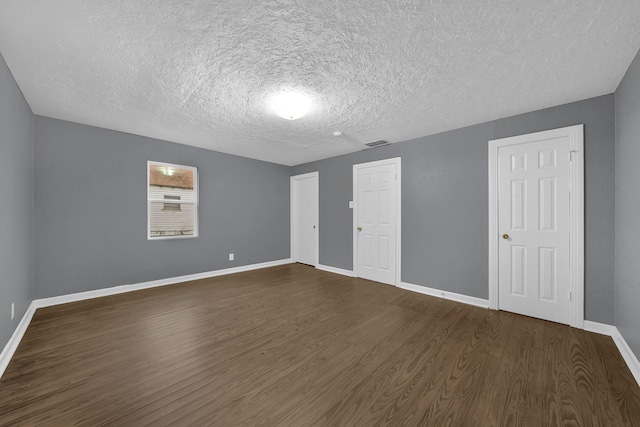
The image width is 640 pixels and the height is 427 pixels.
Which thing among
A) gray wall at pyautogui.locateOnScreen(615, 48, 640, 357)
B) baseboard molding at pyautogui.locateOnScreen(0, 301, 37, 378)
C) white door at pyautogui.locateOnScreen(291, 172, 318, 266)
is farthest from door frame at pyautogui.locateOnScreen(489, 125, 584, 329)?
baseboard molding at pyautogui.locateOnScreen(0, 301, 37, 378)

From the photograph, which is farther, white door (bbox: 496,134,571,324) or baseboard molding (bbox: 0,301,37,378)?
white door (bbox: 496,134,571,324)

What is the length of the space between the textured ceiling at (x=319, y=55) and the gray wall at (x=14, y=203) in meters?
0.27

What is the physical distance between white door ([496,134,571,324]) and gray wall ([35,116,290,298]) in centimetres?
457

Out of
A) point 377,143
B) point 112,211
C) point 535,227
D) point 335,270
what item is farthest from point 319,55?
point 335,270

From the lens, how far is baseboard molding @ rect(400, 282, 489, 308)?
3.21 meters

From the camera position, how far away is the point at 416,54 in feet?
6.16

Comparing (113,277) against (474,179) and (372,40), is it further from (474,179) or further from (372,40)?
(474,179)

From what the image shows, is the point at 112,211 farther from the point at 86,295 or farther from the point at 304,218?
the point at 304,218

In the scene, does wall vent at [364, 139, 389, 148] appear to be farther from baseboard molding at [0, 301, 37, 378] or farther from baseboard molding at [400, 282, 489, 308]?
baseboard molding at [0, 301, 37, 378]

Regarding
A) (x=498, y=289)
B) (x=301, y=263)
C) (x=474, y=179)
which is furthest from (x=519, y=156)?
(x=301, y=263)

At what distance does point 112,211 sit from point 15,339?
1902 millimetres

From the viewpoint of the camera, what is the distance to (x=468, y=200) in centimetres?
334

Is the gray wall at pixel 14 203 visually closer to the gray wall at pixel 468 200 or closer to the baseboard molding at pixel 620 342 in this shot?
the gray wall at pixel 468 200

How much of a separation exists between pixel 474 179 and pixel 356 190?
78.6 inches
